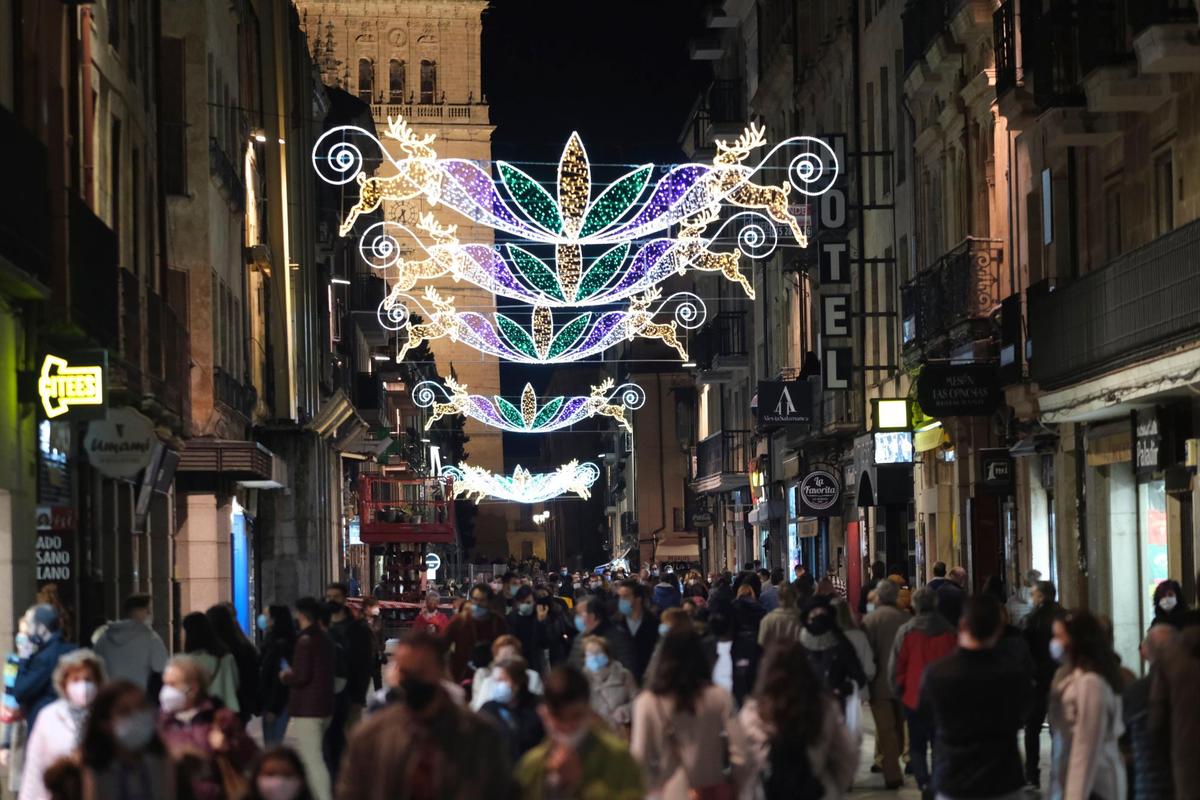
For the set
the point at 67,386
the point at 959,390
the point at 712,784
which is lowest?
the point at 712,784

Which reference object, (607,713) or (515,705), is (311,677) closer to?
(607,713)

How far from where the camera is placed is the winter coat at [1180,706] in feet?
36.6

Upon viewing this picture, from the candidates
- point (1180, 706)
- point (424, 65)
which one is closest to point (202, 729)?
point (1180, 706)

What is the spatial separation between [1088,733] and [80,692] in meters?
4.85

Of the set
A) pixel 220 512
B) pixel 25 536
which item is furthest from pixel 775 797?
pixel 220 512

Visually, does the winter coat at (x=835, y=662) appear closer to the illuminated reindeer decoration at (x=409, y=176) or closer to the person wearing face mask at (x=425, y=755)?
the person wearing face mask at (x=425, y=755)

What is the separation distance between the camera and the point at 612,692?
1448cm

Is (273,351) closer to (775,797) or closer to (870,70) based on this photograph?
(870,70)

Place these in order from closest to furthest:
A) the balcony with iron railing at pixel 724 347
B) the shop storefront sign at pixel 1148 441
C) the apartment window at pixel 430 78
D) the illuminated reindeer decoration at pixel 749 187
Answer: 1. the shop storefront sign at pixel 1148 441
2. the illuminated reindeer decoration at pixel 749 187
3. the balcony with iron railing at pixel 724 347
4. the apartment window at pixel 430 78

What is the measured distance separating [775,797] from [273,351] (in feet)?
105

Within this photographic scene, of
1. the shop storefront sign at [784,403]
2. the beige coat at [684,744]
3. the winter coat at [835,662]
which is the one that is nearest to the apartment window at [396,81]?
the shop storefront sign at [784,403]

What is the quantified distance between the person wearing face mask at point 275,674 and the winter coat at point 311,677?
53 cm

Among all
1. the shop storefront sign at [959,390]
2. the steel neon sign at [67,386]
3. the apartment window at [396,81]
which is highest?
the apartment window at [396,81]

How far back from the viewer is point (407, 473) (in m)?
75.5
